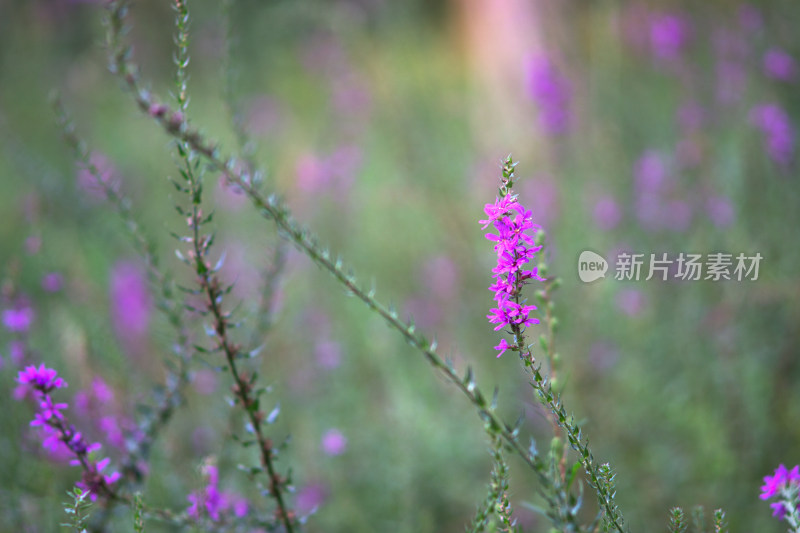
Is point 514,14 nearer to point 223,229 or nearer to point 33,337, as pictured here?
point 223,229

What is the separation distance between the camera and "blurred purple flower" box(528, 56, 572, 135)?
3.11 meters

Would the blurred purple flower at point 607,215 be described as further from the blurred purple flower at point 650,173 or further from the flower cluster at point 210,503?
the flower cluster at point 210,503

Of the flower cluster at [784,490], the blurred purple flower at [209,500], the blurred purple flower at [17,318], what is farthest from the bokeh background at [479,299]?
the flower cluster at [784,490]

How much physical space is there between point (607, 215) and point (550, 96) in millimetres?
662

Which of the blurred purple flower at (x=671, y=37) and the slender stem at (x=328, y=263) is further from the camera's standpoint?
the blurred purple flower at (x=671, y=37)

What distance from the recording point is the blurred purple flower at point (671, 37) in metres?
3.41

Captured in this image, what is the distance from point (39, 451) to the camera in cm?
190

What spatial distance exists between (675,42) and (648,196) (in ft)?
2.82

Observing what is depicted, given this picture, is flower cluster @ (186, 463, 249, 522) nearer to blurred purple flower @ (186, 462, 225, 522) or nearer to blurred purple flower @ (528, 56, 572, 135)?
blurred purple flower @ (186, 462, 225, 522)

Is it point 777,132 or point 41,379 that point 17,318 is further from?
point 777,132

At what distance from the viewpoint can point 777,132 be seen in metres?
2.51

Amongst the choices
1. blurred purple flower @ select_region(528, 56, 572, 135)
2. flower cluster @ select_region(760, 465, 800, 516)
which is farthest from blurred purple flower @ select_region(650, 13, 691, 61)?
flower cluster @ select_region(760, 465, 800, 516)

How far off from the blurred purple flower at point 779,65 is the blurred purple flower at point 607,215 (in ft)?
2.95

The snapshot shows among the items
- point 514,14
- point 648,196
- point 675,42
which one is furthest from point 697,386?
point 514,14
